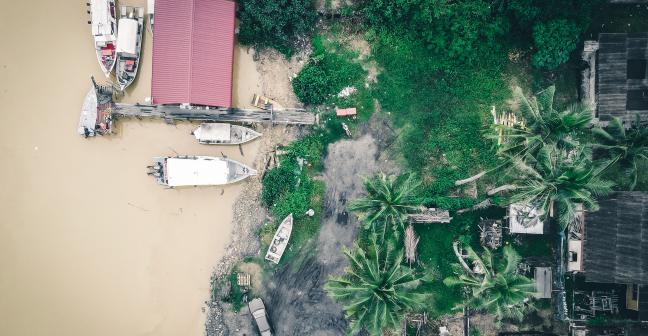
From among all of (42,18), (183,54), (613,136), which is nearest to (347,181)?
(183,54)

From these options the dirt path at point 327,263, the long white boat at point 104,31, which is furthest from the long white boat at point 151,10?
the dirt path at point 327,263

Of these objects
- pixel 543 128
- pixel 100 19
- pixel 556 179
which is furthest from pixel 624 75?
pixel 100 19

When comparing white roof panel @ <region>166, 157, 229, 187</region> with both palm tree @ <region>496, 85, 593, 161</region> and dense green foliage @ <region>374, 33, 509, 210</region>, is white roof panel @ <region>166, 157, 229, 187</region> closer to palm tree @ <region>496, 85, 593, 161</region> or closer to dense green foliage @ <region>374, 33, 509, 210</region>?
dense green foliage @ <region>374, 33, 509, 210</region>

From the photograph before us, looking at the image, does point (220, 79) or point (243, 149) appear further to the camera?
point (243, 149)

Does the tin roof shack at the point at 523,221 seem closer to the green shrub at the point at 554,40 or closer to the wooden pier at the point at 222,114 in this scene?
the green shrub at the point at 554,40

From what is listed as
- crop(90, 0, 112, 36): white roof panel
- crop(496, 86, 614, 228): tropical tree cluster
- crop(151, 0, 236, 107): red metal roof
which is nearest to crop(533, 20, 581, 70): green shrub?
crop(496, 86, 614, 228): tropical tree cluster

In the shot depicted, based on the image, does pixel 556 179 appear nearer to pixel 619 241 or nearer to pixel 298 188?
pixel 619 241

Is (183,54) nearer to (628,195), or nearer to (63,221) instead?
(63,221)
